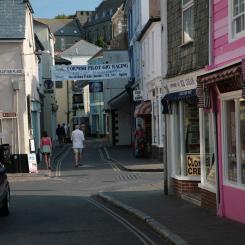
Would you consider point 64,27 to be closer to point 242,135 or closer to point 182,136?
point 182,136

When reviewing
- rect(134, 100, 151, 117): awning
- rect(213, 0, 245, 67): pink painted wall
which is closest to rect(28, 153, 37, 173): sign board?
rect(134, 100, 151, 117): awning

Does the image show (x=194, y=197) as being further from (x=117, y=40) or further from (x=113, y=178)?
(x=117, y=40)

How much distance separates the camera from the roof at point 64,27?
165 metres

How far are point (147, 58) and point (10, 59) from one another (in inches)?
319

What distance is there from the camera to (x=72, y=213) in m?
14.2

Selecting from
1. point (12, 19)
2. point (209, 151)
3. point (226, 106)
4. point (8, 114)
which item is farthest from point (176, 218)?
point (12, 19)

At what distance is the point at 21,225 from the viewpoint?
40.7 ft

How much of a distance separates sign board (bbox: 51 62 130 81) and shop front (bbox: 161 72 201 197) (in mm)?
16162

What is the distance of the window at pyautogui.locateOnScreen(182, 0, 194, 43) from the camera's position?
47.8 ft

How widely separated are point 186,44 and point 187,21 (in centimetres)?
65

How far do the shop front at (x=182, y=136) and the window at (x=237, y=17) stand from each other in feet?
10.4

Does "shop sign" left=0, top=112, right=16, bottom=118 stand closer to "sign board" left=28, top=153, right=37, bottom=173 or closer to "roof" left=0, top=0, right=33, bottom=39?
"sign board" left=28, top=153, right=37, bottom=173

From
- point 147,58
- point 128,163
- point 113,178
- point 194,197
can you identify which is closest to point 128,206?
point 194,197

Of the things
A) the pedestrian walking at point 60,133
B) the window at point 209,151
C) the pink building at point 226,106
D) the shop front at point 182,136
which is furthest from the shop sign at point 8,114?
the pedestrian walking at point 60,133
